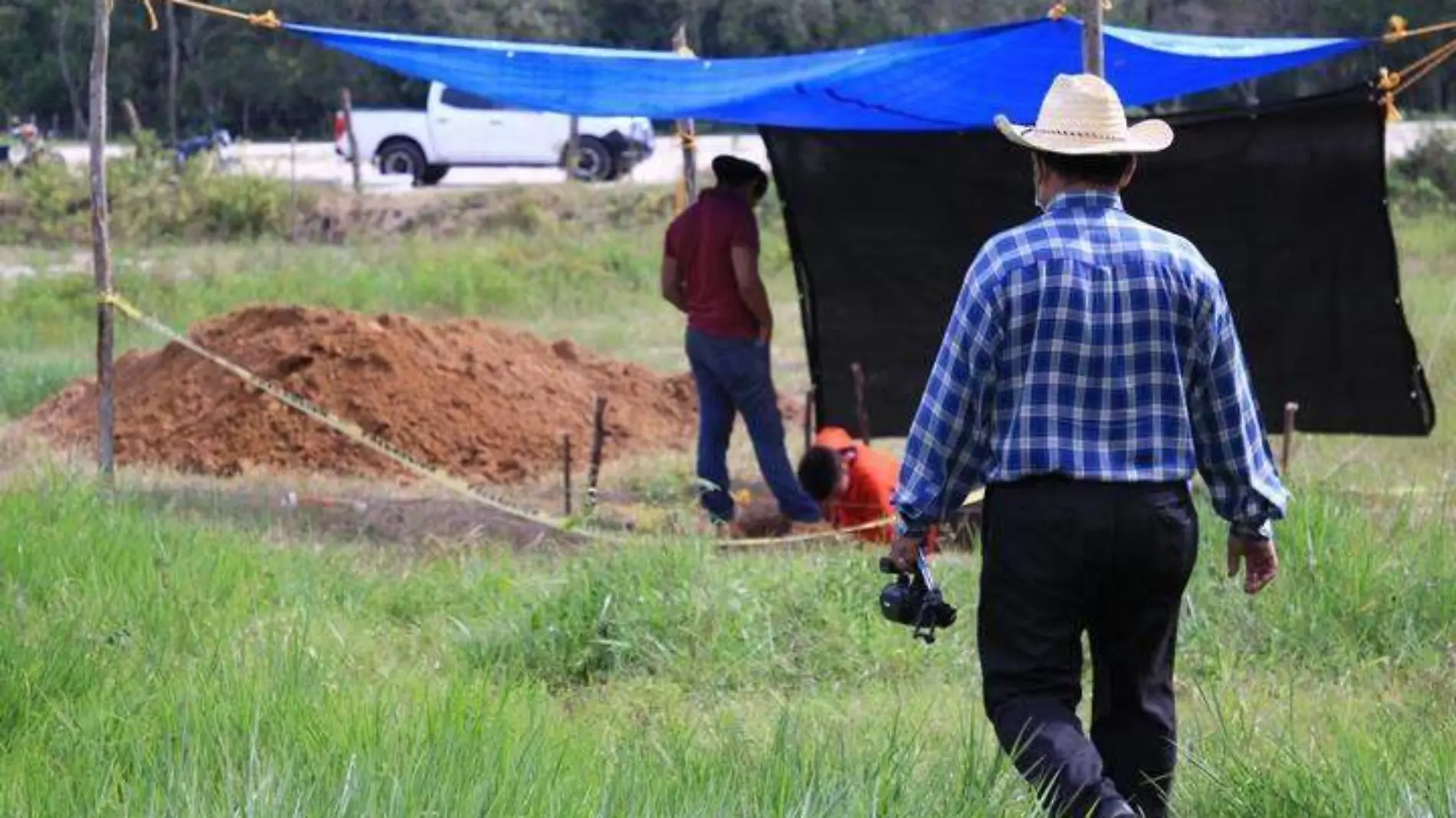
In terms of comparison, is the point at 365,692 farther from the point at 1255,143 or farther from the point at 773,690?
the point at 1255,143

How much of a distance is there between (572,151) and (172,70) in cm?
1240

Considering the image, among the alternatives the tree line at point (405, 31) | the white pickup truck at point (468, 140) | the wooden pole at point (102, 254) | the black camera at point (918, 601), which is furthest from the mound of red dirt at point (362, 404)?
the white pickup truck at point (468, 140)

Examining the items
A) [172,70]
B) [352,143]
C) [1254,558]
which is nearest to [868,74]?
[1254,558]

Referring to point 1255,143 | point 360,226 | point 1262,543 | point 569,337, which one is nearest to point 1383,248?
point 1255,143

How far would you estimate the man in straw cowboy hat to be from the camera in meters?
4.44

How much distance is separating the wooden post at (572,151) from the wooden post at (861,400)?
60.9 feet

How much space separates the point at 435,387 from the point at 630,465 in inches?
56.0

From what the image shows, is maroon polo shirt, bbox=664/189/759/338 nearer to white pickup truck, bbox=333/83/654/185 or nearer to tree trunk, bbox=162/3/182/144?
white pickup truck, bbox=333/83/654/185

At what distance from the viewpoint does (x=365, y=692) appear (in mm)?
5129

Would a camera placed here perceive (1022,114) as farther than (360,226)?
No

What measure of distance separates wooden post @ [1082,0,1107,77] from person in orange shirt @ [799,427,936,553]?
1919 mm

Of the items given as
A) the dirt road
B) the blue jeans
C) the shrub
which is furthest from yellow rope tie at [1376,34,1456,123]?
the dirt road

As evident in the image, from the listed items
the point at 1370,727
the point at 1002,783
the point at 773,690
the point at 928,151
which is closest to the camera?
the point at 1002,783

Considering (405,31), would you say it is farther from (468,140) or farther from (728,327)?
(728,327)
